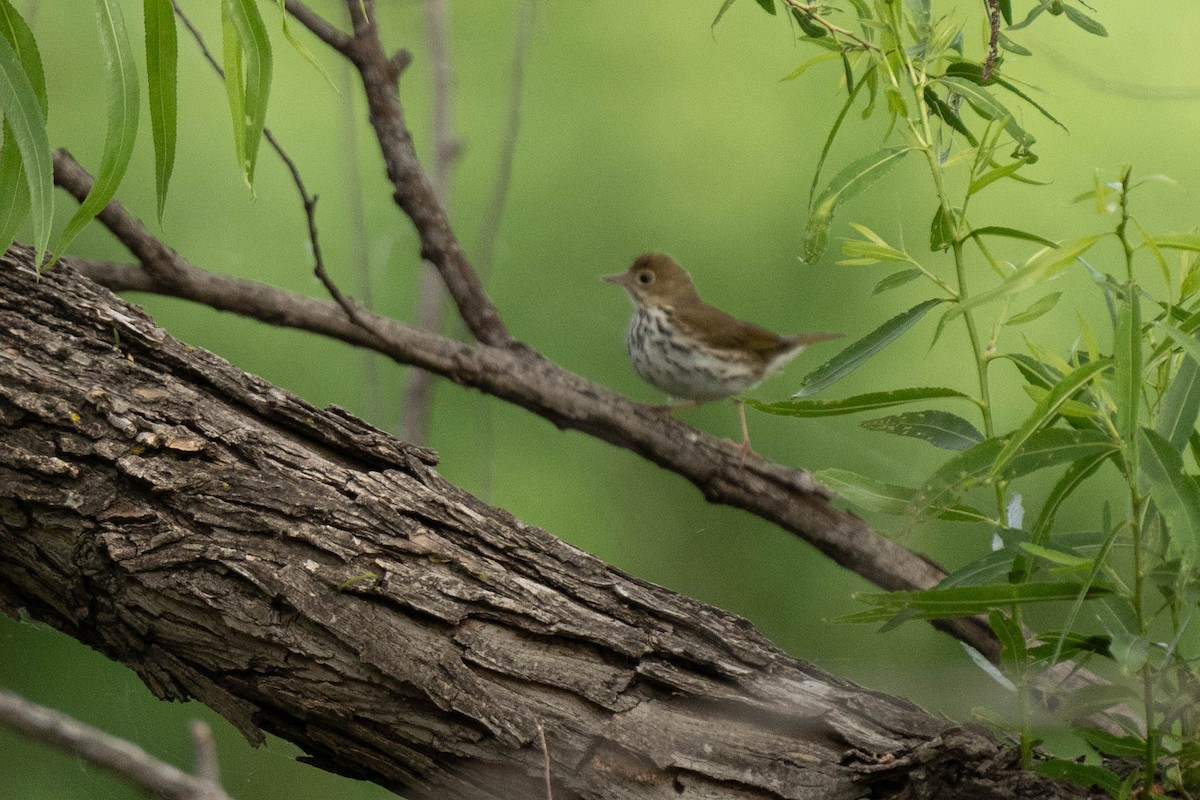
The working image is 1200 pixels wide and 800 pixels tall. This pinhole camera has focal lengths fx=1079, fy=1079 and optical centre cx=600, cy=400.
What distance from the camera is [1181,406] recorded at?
0.75 metres

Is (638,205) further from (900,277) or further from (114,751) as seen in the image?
(114,751)

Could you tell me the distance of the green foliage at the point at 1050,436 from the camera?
2.28ft

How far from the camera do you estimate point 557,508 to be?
6.57 ft

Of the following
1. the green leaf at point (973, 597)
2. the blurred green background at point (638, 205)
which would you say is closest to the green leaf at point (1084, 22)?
the green leaf at point (973, 597)

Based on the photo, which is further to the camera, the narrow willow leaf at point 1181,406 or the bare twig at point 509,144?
the bare twig at point 509,144

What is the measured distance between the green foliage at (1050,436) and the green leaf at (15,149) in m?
0.65

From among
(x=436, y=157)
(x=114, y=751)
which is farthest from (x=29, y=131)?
(x=436, y=157)

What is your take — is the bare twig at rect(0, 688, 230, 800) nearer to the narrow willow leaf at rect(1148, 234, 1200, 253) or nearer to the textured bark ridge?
the textured bark ridge

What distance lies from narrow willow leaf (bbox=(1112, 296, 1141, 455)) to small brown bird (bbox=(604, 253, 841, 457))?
162cm

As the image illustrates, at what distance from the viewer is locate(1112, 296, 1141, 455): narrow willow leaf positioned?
66cm

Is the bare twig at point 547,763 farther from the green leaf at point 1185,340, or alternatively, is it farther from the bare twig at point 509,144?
the bare twig at point 509,144

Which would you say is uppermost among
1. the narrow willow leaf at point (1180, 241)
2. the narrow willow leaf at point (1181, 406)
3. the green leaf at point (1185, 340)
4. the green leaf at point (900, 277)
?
the green leaf at point (900, 277)

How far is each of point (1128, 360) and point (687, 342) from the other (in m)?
1.72

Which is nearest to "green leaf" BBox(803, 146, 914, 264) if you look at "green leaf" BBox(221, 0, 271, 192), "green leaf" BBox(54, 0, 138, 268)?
"green leaf" BBox(221, 0, 271, 192)
